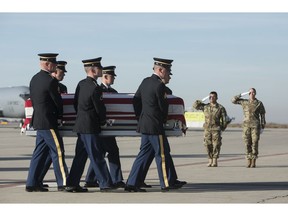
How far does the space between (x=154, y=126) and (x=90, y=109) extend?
92 cm

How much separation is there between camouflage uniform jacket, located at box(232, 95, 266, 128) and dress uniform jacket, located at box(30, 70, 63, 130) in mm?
6807

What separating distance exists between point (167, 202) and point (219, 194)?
49.0 inches

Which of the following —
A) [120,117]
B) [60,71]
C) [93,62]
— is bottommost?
[120,117]

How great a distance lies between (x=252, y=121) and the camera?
18.0m

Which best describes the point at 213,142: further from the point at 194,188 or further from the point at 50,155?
the point at 50,155

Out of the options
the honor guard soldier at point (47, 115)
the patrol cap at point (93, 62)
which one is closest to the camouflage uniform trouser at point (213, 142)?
the patrol cap at point (93, 62)

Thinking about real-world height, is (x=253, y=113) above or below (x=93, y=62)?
below

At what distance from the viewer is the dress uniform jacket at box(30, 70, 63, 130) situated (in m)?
11.9

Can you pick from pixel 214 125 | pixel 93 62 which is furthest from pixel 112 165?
pixel 214 125

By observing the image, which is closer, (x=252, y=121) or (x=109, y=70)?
(x=109, y=70)

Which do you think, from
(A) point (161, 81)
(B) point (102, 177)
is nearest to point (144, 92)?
(A) point (161, 81)

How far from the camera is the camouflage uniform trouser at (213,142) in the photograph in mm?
17844

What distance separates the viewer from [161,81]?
39.7 feet

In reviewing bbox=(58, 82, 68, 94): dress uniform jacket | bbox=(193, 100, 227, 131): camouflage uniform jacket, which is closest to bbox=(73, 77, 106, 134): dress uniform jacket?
bbox=(58, 82, 68, 94): dress uniform jacket
